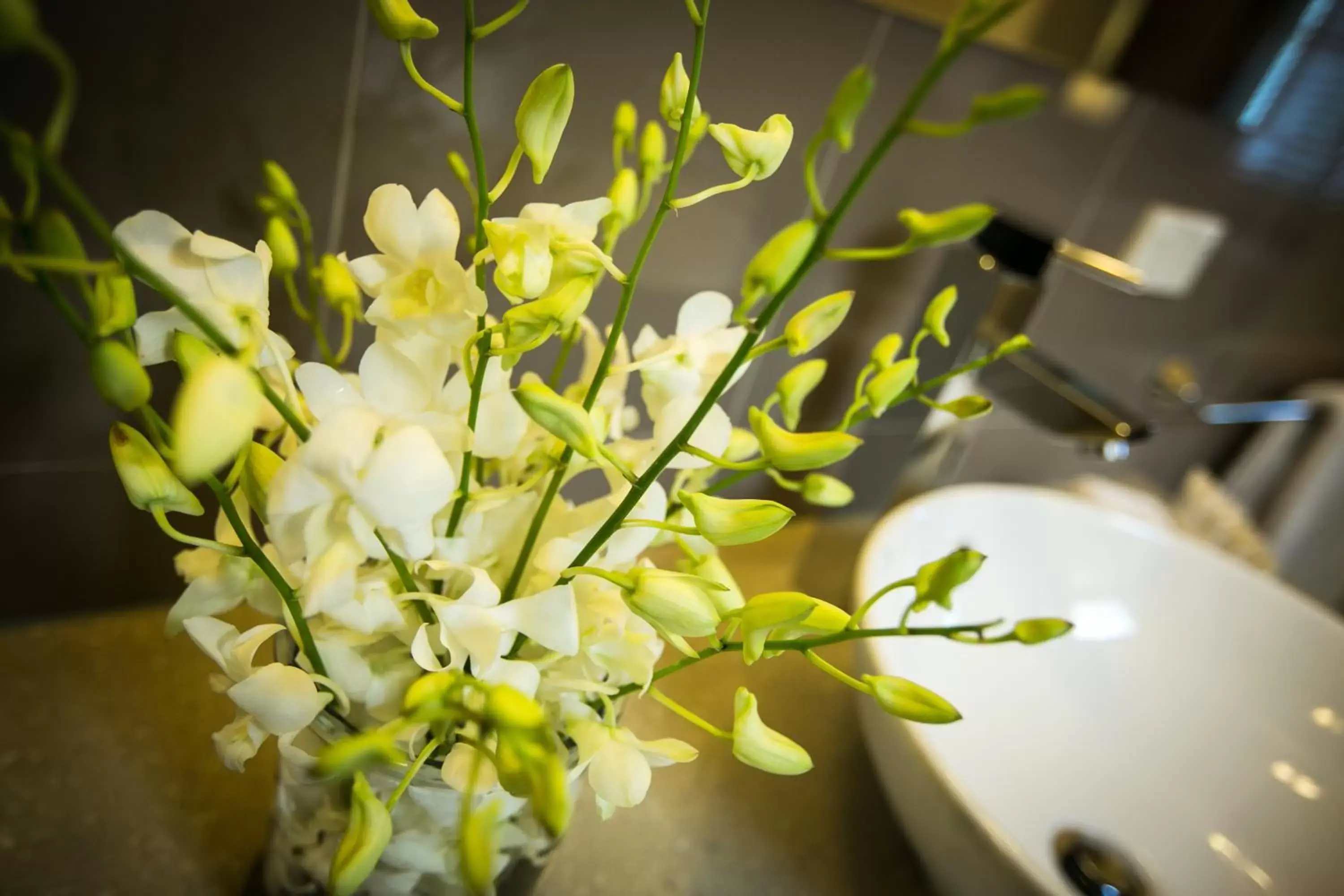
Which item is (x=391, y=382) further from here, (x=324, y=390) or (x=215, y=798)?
(x=215, y=798)

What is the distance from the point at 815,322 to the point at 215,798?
1.44ft

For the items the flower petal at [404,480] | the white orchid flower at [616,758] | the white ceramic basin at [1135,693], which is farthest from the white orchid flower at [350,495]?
the white ceramic basin at [1135,693]

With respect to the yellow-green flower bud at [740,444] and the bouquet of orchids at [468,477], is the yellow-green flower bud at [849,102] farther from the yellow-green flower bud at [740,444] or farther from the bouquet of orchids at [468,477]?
the yellow-green flower bud at [740,444]

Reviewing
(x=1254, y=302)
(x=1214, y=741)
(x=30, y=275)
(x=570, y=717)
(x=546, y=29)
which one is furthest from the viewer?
Answer: (x=1254, y=302)

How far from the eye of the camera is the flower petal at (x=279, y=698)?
11.5 inches

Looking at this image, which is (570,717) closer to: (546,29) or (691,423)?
(691,423)

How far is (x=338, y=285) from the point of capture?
1.26ft

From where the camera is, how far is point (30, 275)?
0.22 meters

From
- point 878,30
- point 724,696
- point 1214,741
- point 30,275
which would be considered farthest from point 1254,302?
point 30,275

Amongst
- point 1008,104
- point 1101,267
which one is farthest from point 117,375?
point 1101,267

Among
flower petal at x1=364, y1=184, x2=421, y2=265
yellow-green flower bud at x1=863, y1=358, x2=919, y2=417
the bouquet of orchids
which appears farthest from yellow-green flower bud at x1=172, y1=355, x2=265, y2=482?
yellow-green flower bud at x1=863, y1=358, x2=919, y2=417

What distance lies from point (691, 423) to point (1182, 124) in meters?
0.77

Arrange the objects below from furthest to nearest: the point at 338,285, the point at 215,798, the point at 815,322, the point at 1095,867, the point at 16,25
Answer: the point at 1095,867 < the point at 215,798 < the point at 338,285 < the point at 815,322 < the point at 16,25

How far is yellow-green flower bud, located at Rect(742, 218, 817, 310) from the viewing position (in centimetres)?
23
